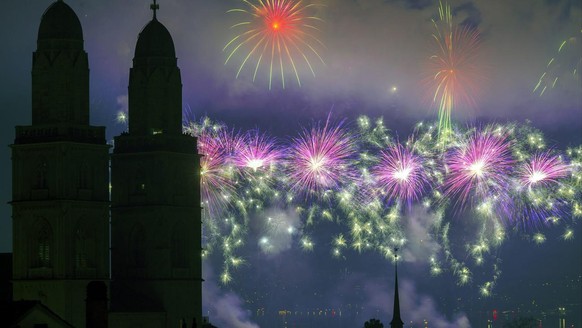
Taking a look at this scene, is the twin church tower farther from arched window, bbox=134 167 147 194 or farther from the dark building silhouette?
the dark building silhouette

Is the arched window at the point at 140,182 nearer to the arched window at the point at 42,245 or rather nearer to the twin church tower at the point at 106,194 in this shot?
the twin church tower at the point at 106,194

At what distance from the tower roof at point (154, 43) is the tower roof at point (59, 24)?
23.9ft

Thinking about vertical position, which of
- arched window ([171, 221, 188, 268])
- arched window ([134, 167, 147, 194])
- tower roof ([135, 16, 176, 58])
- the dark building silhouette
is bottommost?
the dark building silhouette

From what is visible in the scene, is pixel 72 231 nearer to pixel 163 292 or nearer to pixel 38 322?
pixel 163 292

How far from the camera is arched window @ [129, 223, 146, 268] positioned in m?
133

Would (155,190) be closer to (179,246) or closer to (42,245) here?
(179,246)

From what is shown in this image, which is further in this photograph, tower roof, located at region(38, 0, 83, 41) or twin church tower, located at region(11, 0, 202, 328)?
tower roof, located at region(38, 0, 83, 41)

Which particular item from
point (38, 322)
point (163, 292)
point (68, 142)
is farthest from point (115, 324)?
point (38, 322)

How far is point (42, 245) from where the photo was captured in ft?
414

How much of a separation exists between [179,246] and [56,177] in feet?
42.5

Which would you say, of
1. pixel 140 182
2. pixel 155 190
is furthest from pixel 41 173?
pixel 155 190

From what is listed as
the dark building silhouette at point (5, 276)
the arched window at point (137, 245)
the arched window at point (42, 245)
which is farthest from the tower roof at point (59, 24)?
the dark building silhouette at point (5, 276)

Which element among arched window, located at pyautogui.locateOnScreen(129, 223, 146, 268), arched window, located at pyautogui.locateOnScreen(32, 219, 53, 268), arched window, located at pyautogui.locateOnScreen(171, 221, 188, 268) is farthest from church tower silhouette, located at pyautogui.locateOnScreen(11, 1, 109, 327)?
arched window, located at pyautogui.locateOnScreen(171, 221, 188, 268)

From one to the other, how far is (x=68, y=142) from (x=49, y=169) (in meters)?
2.46
